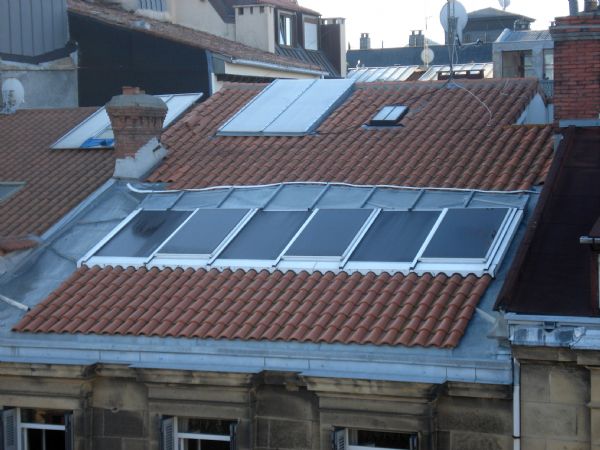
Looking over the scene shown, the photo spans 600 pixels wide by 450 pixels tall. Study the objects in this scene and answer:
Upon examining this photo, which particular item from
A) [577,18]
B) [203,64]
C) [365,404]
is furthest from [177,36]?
[365,404]

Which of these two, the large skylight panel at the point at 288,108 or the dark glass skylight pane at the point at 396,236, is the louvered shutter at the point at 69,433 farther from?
the large skylight panel at the point at 288,108

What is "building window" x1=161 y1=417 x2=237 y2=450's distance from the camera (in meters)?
18.0

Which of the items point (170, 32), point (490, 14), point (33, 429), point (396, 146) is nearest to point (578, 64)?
point (396, 146)

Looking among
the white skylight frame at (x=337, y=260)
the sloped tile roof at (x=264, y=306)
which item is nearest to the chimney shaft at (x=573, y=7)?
the white skylight frame at (x=337, y=260)

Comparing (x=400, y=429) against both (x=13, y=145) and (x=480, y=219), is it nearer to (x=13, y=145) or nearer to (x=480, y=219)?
(x=480, y=219)

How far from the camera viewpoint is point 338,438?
1694 cm

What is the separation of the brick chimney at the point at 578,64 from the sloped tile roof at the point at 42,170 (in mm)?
8892

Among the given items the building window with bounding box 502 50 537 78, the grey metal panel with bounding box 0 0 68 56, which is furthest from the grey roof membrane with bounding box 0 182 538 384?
the building window with bounding box 502 50 537 78

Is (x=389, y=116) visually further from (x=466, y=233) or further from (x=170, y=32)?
(x=170, y=32)

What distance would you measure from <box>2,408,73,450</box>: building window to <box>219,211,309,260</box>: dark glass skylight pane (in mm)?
3712

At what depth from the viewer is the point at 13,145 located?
88.1 ft

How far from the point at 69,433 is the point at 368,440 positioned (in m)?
4.77

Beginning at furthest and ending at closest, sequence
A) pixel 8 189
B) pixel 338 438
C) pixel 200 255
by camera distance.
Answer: pixel 8 189
pixel 200 255
pixel 338 438

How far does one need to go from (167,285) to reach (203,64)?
2065 cm
